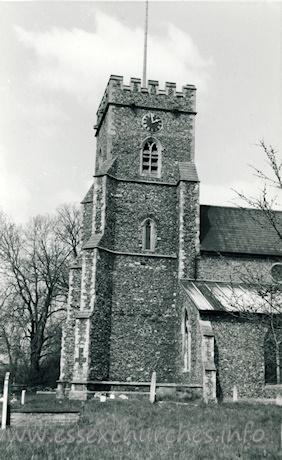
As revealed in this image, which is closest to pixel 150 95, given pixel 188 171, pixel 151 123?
pixel 151 123

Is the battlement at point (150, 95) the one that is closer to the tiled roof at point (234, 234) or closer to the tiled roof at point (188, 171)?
the tiled roof at point (188, 171)

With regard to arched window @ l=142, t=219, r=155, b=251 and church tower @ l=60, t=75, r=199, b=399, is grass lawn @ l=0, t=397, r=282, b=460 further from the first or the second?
arched window @ l=142, t=219, r=155, b=251

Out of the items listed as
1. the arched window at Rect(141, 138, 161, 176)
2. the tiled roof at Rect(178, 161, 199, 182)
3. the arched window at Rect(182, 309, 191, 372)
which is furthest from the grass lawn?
the arched window at Rect(141, 138, 161, 176)

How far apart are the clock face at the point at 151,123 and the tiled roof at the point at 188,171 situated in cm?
214

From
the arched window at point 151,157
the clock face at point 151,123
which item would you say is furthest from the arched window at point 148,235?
the clock face at point 151,123

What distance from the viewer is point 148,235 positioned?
80.4ft

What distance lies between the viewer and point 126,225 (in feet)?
79.5

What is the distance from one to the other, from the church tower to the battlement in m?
0.05

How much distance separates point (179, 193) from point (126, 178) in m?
2.62

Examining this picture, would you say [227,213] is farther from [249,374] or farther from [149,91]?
[249,374]

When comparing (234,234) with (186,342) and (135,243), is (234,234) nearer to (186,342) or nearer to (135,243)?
(135,243)

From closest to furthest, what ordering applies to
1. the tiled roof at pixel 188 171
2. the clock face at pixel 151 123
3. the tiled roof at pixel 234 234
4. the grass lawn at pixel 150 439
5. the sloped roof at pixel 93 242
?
the grass lawn at pixel 150 439 < the sloped roof at pixel 93 242 < the tiled roof at pixel 188 171 < the tiled roof at pixel 234 234 < the clock face at pixel 151 123

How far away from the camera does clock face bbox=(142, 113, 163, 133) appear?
25.8m

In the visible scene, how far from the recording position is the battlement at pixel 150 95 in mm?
25844
